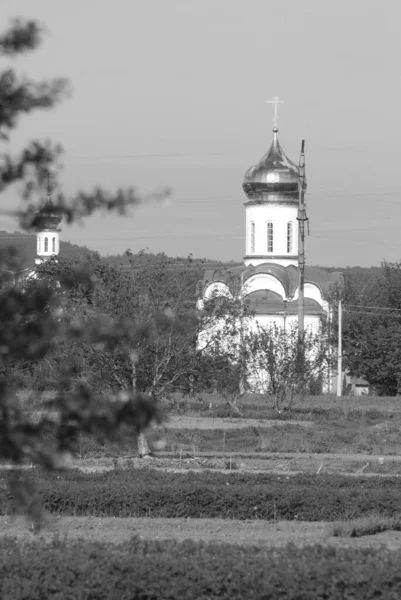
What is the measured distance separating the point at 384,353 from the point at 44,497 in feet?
145

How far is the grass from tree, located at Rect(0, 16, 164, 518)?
9177 mm

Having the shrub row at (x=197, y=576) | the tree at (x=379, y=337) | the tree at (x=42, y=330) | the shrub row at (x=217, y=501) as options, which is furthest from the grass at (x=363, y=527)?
the tree at (x=379, y=337)

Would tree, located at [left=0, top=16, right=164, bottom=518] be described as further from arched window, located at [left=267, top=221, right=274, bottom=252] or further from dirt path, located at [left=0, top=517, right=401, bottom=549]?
arched window, located at [left=267, top=221, right=274, bottom=252]

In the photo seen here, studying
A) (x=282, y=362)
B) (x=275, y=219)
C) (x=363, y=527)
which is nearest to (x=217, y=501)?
(x=363, y=527)

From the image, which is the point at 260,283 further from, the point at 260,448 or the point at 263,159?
the point at 260,448

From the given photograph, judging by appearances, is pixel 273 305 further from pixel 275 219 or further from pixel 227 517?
pixel 227 517

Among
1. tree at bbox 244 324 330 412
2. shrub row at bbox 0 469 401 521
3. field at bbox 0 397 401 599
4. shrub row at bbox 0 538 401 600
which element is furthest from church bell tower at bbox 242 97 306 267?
shrub row at bbox 0 538 401 600

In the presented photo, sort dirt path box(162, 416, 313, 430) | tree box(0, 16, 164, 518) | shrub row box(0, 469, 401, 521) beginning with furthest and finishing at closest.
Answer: dirt path box(162, 416, 313, 430) → shrub row box(0, 469, 401, 521) → tree box(0, 16, 164, 518)

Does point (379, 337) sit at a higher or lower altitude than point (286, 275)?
lower

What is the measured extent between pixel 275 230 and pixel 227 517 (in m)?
45.3

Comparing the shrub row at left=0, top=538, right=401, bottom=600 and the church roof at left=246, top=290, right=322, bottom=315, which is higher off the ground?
the church roof at left=246, top=290, right=322, bottom=315

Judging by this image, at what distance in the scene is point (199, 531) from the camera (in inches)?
527

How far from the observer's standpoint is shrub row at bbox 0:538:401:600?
28.0ft

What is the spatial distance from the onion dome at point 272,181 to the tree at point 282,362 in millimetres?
23639
